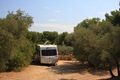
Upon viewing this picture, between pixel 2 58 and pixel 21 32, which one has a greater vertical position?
pixel 21 32

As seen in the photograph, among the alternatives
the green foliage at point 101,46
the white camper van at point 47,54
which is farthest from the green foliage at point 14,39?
the green foliage at point 101,46

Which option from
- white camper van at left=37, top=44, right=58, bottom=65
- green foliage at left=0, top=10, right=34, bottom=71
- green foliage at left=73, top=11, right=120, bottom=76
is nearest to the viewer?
green foliage at left=73, top=11, right=120, bottom=76

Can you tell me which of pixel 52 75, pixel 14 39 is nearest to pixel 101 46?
pixel 52 75

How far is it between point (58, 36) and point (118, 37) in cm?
5439

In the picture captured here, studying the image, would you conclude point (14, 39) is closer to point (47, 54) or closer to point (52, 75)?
point (52, 75)

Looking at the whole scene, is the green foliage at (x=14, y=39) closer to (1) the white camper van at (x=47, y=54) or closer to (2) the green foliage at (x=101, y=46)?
(1) the white camper van at (x=47, y=54)

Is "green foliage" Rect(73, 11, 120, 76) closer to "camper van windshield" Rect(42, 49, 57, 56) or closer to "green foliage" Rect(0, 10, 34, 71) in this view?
"camper van windshield" Rect(42, 49, 57, 56)

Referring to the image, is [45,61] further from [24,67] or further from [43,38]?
[43,38]

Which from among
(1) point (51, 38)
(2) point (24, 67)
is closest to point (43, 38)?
(1) point (51, 38)

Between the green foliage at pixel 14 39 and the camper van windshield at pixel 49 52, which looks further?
the camper van windshield at pixel 49 52

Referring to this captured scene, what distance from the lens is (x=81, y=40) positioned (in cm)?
2766

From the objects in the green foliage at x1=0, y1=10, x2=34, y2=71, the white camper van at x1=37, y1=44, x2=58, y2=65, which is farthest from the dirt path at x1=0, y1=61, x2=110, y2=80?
the white camper van at x1=37, y1=44, x2=58, y2=65

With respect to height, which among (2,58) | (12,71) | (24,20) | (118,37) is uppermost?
(24,20)

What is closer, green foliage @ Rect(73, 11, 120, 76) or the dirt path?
green foliage @ Rect(73, 11, 120, 76)
